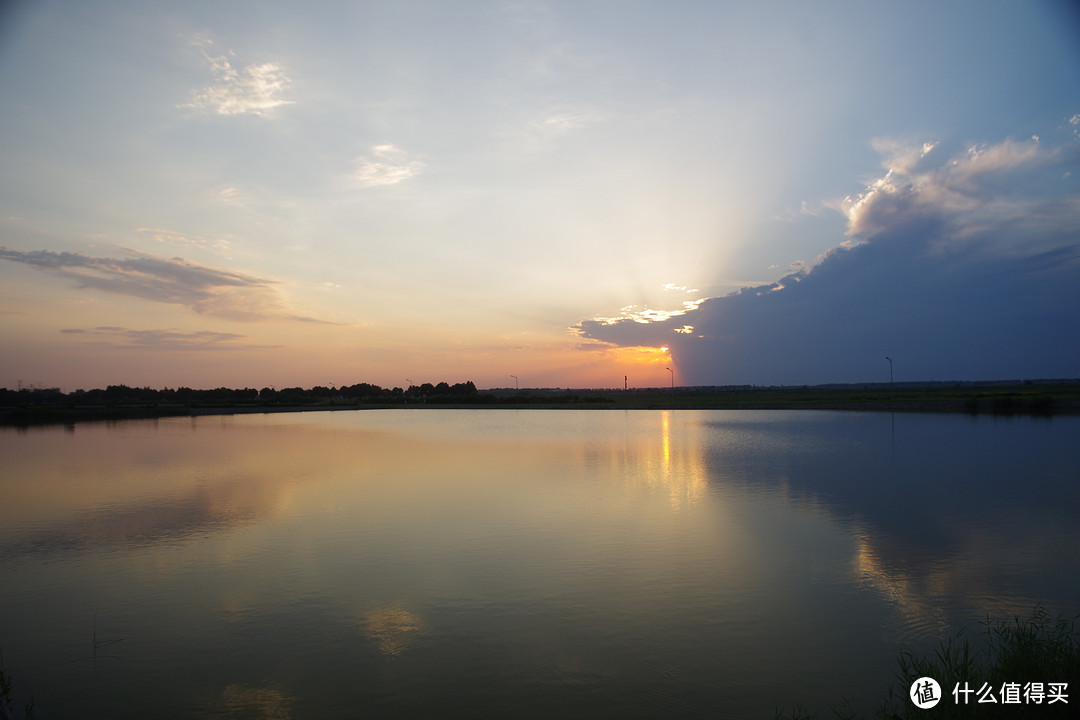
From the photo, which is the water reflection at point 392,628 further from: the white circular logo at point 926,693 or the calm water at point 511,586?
the white circular logo at point 926,693

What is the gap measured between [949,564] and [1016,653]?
4612 millimetres

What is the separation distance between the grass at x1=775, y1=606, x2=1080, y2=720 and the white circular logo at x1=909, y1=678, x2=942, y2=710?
51 mm

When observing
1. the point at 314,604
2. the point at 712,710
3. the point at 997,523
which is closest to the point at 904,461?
the point at 997,523

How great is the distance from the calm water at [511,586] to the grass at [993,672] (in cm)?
28

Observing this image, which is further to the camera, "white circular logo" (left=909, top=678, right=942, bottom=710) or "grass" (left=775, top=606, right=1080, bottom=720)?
"white circular logo" (left=909, top=678, right=942, bottom=710)

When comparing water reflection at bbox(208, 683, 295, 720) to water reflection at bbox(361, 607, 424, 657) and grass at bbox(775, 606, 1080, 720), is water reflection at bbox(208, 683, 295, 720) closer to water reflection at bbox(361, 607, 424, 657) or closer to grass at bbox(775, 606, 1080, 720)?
water reflection at bbox(361, 607, 424, 657)

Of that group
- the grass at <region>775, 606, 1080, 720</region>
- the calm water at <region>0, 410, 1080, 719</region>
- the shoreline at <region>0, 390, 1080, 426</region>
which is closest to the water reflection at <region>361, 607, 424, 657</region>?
the calm water at <region>0, 410, 1080, 719</region>

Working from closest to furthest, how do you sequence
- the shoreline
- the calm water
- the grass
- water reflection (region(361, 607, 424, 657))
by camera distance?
the grass → the calm water → water reflection (region(361, 607, 424, 657)) → the shoreline

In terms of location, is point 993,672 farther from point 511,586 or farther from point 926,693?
point 511,586

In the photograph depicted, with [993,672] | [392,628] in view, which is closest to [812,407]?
[993,672]

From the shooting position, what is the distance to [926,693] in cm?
644

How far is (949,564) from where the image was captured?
11.1m

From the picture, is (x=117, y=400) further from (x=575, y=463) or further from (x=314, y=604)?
(x=314, y=604)

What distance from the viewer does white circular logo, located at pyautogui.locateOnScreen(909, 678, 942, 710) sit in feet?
20.5
